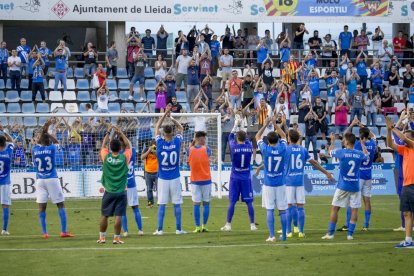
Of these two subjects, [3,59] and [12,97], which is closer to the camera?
[12,97]

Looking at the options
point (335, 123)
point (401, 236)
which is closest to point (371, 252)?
point (401, 236)

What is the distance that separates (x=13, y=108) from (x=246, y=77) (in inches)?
370

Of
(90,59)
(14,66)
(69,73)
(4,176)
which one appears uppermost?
(90,59)

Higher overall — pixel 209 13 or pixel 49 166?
pixel 209 13

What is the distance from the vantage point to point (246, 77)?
37.1 metres

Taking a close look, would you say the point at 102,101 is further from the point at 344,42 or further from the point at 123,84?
the point at 344,42

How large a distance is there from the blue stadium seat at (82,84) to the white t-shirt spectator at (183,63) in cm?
388

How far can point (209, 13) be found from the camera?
40469mm

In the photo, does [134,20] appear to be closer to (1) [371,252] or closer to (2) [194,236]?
(2) [194,236]

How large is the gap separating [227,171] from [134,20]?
10.8m

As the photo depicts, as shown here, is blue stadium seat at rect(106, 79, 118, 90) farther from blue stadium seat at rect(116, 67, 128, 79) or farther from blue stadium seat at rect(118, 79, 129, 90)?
blue stadium seat at rect(116, 67, 128, 79)

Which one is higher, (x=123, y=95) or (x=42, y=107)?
(x=123, y=95)

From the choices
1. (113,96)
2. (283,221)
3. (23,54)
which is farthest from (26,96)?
(283,221)

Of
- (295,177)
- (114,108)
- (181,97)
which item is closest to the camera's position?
(295,177)
